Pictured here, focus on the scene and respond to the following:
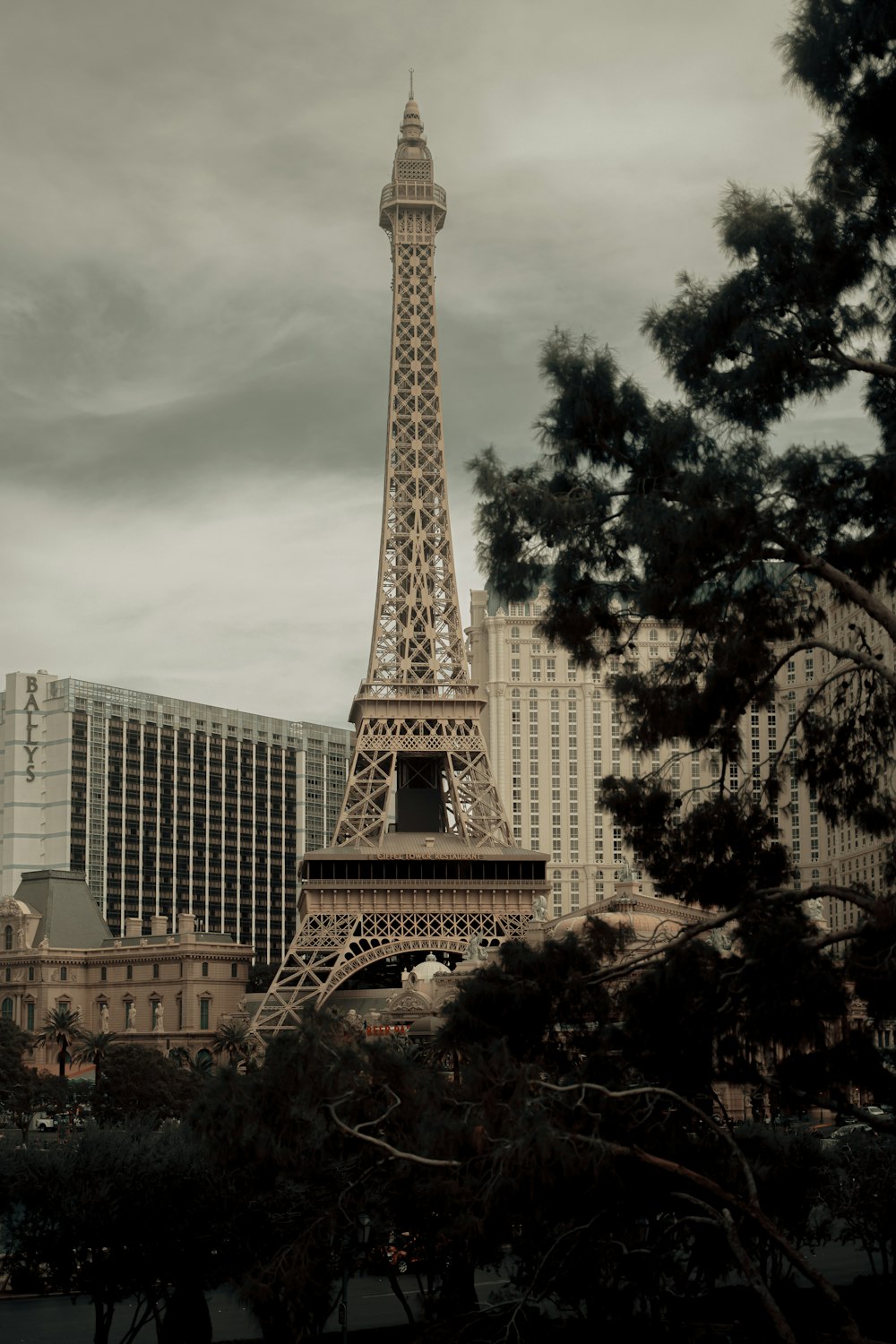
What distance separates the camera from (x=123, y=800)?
18712 centimetres

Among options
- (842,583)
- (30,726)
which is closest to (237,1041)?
(842,583)

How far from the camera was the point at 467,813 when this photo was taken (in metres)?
94.5

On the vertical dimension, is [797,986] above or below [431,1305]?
above

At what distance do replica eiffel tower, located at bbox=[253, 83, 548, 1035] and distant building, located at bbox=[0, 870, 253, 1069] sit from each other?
4402 centimetres

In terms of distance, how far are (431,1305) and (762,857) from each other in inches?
363

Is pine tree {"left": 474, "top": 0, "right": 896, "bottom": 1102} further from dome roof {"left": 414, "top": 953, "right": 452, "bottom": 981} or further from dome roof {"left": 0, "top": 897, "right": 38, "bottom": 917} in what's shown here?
dome roof {"left": 0, "top": 897, "right": 38, "bottom": 917}

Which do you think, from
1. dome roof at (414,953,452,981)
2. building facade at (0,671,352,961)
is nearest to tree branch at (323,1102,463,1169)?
dome roof at (414,953,452,981)

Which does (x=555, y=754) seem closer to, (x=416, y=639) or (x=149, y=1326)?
(x=416, y=639)

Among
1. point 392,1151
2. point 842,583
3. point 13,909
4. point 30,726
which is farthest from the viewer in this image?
point 30,726

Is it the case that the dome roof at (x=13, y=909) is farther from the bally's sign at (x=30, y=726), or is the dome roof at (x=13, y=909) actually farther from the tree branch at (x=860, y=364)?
the tree branch at (x=860, y=364)

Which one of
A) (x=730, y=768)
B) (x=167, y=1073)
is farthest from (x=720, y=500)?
(x=167, y=1073)

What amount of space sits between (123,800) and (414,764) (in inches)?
3658

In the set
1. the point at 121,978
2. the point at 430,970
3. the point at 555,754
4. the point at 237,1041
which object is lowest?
the point at 237,1041

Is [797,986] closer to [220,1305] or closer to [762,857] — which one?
[762,857]
